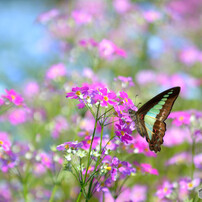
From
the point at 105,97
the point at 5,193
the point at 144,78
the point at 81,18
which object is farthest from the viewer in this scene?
the point at 144,78

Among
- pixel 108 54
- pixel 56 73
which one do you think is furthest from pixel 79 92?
pixel 56 73

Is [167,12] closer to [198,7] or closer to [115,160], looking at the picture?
[115,160]

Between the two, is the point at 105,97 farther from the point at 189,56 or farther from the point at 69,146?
the point at 189,56

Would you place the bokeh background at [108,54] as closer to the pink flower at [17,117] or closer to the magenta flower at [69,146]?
the pink flower at [17,117]

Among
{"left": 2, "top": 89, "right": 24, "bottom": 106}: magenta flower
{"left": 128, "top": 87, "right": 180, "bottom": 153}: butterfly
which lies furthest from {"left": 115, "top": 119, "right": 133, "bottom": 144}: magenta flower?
{"left": 2, "top": 89, "right": 24, "bottom": 106}: magenta flower

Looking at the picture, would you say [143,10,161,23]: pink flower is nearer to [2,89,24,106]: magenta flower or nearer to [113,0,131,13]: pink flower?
[113,0,131,13]: pink flower

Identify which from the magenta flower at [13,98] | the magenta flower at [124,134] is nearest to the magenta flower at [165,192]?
the magenta flower at [124,134]

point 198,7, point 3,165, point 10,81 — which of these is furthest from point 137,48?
point 198,7

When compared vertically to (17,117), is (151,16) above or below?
above
